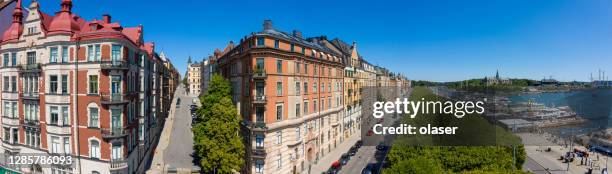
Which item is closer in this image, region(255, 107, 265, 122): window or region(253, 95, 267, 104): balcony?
region(253, 95, 267, 104): balcony

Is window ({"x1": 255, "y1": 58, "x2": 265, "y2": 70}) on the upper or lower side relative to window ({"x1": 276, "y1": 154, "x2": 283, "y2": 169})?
upper

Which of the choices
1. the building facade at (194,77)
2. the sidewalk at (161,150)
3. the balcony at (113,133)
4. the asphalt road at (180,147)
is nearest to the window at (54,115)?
the balcony at (113,133)

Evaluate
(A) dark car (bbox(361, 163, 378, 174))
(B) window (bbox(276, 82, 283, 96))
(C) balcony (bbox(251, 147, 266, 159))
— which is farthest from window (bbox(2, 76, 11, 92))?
(A) dark car (bbox(361, 163, 378, 174))

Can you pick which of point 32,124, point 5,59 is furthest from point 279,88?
point 5,59

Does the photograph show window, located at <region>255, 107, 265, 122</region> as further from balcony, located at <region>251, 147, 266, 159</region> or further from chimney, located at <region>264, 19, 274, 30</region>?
chimney, located at <region>264, 19, 274, 30</region>

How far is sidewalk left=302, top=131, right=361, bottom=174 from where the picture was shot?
1481 inches

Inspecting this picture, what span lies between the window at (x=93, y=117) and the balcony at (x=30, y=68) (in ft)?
16.1

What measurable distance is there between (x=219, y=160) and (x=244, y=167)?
4834 millimetres

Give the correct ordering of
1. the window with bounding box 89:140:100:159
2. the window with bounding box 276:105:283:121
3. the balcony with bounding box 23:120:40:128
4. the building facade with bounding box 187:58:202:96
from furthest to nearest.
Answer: the building facade with bounding box 187:58:202:96 < the window with bounding box 276:105:283:121 < the balcony with bounding box 23:120:40:128 < the window with bounding box 89:140:100:159

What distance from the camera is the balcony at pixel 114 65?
21.6 metres

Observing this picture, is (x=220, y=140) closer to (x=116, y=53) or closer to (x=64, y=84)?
(x=116, y=53)

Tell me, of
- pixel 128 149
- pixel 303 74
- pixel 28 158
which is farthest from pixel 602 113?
pixel 28 158

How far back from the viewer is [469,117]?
26000 mm

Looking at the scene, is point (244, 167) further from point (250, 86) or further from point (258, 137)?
point (250, 86)
